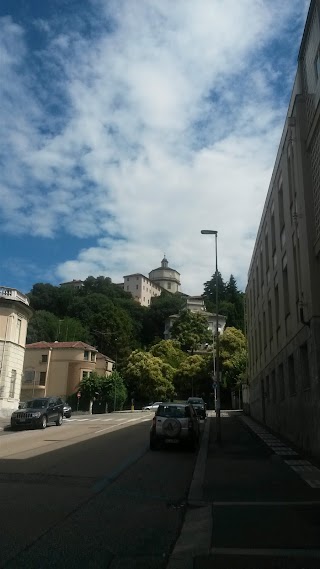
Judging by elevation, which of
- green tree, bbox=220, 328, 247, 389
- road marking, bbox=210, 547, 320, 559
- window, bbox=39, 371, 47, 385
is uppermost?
green tree, bbox=220, 328, 247, 389

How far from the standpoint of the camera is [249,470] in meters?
11.8

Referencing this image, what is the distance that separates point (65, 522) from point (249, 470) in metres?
6.36

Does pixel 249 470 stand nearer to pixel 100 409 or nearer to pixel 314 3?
pixel 314 3

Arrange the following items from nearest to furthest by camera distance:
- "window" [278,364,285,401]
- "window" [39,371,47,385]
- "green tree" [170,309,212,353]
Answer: "window" [278,364,285,401] → "window" [39,371,47,385] → "green tree" [170,309,212,353]

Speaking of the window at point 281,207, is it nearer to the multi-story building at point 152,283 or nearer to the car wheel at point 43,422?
the car wheel at point 43,422

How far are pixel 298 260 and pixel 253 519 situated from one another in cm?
1116

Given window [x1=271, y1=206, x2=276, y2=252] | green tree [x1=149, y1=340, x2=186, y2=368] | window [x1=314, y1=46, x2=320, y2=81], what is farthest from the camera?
green tree [x1=149, y1=340, x2=186, y2=368]

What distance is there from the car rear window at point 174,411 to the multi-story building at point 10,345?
2114cm

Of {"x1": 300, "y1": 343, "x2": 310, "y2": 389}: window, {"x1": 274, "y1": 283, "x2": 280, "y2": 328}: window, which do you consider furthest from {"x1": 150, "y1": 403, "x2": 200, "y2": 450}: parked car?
{"x1": 274, "y1": 283, "x2": 280, "y2": 328}: window

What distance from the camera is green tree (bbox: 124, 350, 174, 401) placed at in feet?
210

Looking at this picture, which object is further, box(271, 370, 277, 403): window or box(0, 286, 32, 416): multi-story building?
box(0, 286, 32, 416): multi-story building

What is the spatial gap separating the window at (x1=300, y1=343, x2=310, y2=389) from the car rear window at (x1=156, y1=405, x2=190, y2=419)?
4.13m

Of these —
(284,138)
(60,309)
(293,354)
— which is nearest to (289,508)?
(293,354)

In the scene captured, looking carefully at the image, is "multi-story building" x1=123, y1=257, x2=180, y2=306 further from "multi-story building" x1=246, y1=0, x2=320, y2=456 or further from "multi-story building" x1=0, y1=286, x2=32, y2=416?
"multi-story building" x1=246, y1=0, x2=320, y2=456
